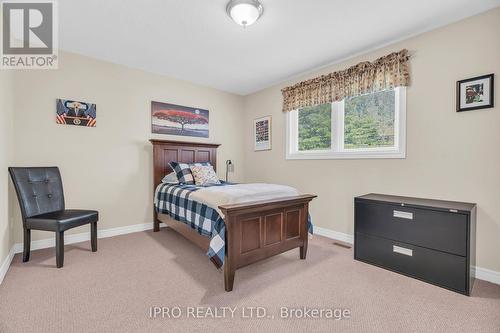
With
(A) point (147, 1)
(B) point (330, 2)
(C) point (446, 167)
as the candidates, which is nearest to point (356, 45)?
(B) point (330, 2)

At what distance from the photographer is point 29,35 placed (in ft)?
8.59

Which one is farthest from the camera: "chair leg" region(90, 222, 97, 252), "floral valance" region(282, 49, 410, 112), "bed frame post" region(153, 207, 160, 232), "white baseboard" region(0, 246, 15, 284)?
"bed frame post" region(153, 207, 160, 232)

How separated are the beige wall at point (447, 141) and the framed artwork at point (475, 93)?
0.05m

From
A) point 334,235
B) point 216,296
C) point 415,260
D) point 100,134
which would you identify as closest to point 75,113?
point 100,134

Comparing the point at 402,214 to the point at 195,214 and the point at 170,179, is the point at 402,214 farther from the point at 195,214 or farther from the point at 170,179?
the point at 170,179

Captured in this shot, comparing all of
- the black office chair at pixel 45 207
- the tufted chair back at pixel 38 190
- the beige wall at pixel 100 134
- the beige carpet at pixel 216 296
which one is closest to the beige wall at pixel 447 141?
the beige carpet at pixel 216 296

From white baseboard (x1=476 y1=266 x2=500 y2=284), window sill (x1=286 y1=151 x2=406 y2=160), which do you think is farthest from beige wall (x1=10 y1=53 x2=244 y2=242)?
white baseboard (x1=476 y1=266 x2=500 y2=284)

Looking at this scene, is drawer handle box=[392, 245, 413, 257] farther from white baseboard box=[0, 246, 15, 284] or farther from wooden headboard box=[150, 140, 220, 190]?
white baseboard box=[0, 246, 15, 284]

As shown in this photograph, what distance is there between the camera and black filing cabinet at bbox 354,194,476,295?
196cm

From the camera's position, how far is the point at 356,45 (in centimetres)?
Result: 284

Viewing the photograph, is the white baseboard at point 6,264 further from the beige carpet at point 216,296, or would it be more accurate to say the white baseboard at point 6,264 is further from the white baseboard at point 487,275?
the white baseboard at point 487,275

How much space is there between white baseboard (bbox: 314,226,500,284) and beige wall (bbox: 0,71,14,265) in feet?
11.7

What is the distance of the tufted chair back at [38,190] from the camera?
8.05 feet

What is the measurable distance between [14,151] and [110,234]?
150cm
